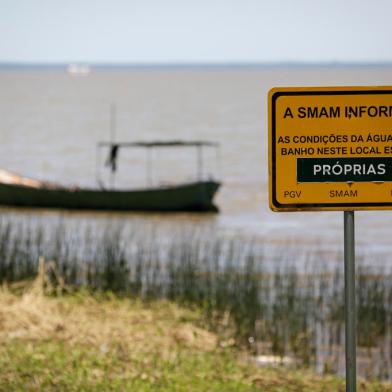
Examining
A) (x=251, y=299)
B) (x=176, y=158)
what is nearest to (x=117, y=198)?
(x=251, y=299)

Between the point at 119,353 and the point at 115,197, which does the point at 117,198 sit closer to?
the point at 115,197

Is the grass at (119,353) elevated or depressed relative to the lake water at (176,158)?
depressed

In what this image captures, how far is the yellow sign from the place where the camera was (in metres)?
4.18

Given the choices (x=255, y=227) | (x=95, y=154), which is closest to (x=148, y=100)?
(x=95, y=154)

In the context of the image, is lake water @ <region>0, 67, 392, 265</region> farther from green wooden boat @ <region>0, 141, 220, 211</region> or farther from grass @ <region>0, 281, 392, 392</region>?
grass @ <region>0, 281, 392, 392</region>

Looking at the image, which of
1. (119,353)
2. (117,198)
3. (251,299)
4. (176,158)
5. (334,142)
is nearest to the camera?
(334,142)

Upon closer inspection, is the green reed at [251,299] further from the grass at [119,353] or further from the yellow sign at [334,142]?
the yellow sign at [334,142]

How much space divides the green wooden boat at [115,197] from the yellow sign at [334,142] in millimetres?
20302

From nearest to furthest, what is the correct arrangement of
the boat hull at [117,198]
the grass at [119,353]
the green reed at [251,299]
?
1. the grass at [119,353]
2. the green reed at [251,299]
3. the boat hull at [117,198]

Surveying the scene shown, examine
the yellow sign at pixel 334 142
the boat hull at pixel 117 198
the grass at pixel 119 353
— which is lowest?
the grass at pixel 119 353

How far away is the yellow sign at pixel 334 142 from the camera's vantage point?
13.7 feet

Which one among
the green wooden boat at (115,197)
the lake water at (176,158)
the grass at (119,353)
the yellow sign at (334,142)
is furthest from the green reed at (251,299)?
the green wooden boat at (115,197)

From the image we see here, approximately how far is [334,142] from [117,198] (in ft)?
67.7

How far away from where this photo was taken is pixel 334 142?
4180mm
